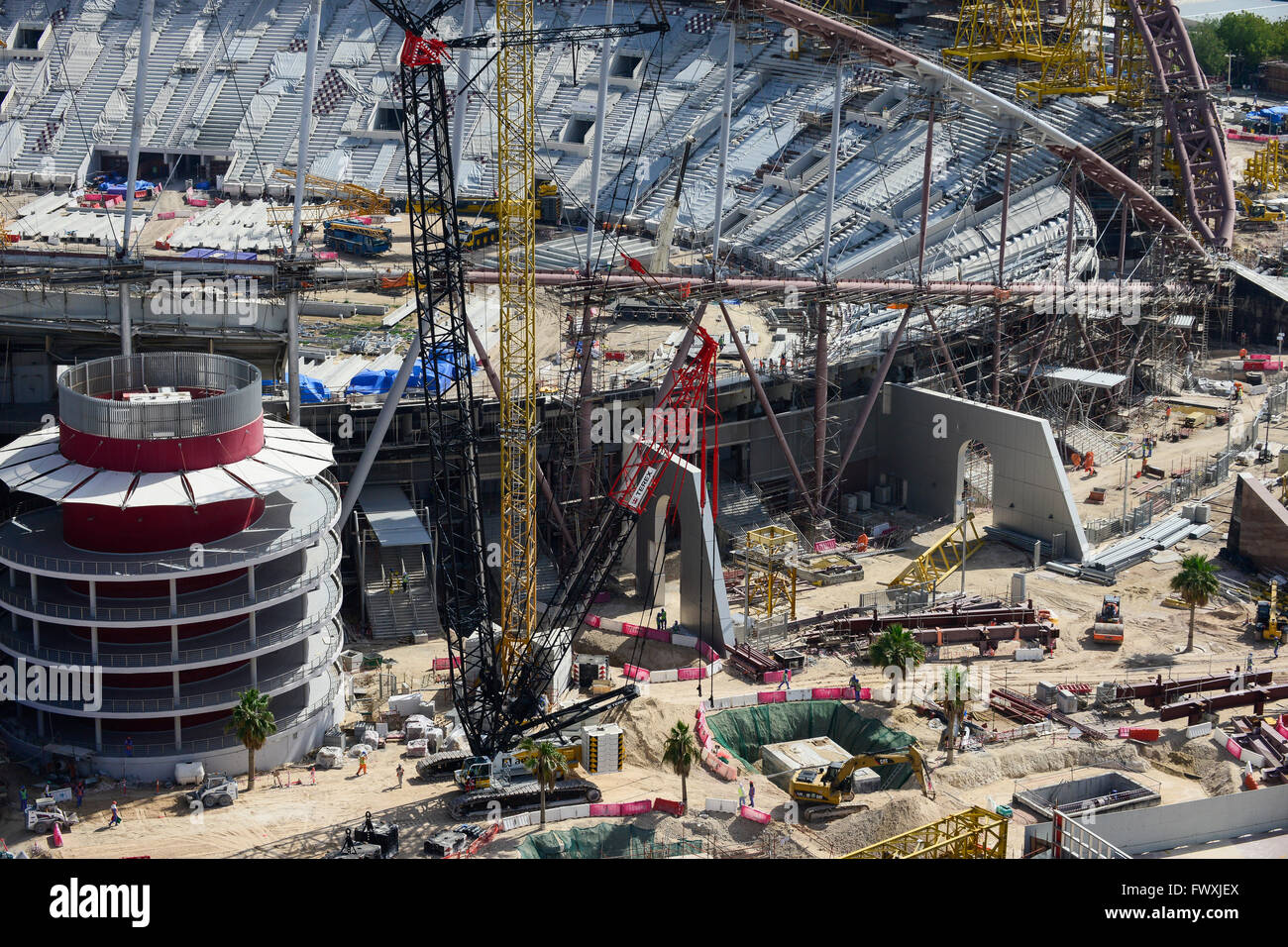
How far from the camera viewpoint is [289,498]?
254ft

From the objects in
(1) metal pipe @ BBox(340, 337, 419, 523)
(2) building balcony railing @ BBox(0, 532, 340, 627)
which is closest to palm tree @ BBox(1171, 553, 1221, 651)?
(1) metal pipe @ BBox(340, 337, 419, 523)

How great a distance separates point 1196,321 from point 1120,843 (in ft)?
234

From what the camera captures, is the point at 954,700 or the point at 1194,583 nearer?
the point at 954,700

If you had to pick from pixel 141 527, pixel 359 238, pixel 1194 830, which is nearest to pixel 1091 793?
pixel 1194 830

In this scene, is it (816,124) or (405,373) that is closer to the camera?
(405,373)

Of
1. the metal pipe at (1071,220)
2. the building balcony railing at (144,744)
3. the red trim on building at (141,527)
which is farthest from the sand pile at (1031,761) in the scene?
the metal pipe at (1071,220)

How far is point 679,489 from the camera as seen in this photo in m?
86.8

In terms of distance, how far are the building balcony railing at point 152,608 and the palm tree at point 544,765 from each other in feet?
41.2

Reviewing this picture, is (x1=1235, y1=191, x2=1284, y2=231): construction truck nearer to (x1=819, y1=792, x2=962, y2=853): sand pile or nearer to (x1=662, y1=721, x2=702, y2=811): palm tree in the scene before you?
(x1=819, y1=792, x2=962, y2=853): sand pile

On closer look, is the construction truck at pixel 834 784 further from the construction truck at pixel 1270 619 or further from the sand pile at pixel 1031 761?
the construction truck at pixel 1270 619

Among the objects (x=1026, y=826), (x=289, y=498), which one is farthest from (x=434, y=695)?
(x=1026, y=826)

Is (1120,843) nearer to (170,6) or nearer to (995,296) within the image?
(995,296)

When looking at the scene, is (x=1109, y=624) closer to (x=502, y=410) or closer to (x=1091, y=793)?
(x=1091, y=793)

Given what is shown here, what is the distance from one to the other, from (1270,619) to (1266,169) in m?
77.3
